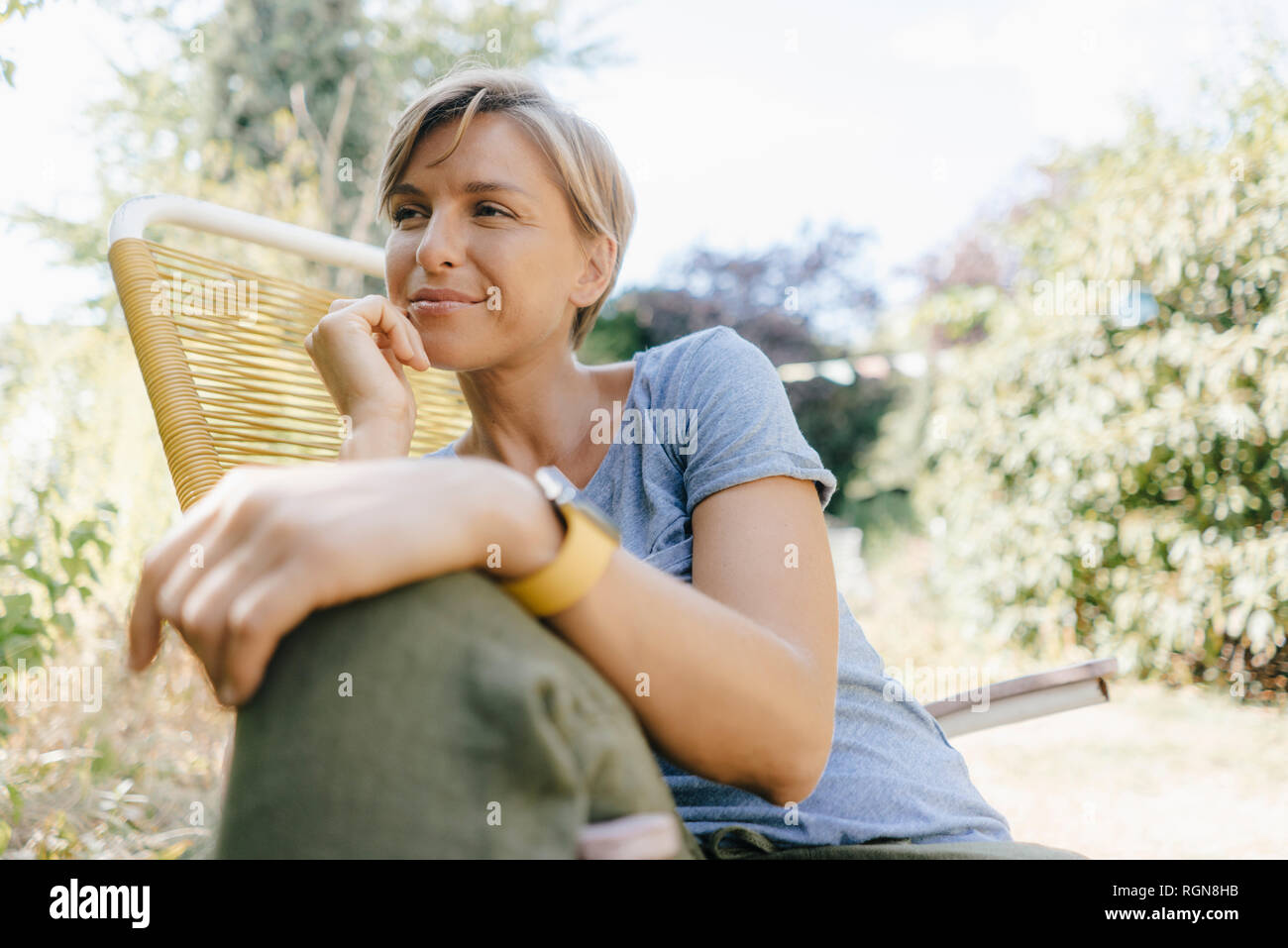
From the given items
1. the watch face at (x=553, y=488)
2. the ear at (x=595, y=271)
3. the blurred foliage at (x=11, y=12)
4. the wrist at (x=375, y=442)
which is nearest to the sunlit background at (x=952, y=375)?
the blurred foliage at (x=11, y=12)

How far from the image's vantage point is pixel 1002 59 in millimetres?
19750

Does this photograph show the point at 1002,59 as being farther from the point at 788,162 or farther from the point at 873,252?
the point at 788,162

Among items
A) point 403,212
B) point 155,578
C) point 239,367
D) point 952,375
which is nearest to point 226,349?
point 239,367

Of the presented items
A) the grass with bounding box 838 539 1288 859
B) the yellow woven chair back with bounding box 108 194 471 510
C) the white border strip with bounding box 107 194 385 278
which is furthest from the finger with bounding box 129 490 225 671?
the grass with bounding box 838 539 1288 859

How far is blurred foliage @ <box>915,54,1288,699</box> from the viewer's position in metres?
5.38

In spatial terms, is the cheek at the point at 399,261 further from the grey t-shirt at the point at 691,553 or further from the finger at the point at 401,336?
the grey t-shirt at the point at 691,553

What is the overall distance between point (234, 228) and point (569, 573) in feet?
5.74

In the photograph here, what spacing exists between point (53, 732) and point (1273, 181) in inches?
252

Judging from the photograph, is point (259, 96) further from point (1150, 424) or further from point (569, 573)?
point (569, 573)

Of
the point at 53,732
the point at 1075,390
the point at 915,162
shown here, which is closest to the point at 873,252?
the point at 915,162

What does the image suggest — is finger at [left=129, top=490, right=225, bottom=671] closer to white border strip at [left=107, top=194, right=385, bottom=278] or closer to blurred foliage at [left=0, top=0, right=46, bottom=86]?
white border strip at [left=107, top=194, right=385, bottom=278]

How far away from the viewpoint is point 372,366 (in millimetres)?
1548

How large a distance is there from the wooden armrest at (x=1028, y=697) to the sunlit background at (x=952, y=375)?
4.02ft

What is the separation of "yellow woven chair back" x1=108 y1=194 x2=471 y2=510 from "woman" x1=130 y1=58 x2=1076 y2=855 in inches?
15.6
